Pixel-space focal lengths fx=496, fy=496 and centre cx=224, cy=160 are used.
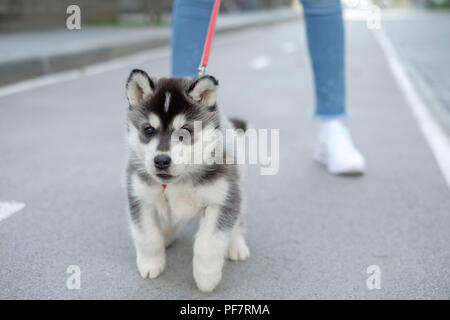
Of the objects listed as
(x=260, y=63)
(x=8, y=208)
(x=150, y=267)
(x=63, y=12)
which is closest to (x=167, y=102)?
(x=150, y=267)

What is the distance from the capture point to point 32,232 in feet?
8.95

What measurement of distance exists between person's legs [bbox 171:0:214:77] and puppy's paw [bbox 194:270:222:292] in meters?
1.51

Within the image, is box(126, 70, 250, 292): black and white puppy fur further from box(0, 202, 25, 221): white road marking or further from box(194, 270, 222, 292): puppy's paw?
box(0, 202, 25, 221): white road marking

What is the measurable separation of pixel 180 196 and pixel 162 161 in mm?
280

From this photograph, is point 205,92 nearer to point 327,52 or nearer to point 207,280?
point 207,280

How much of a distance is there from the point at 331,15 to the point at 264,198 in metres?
1.43

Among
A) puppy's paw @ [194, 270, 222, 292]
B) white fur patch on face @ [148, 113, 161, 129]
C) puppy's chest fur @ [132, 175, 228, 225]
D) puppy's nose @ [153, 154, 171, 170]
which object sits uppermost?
white fur patch on face @ [148, 113, 161, 129]

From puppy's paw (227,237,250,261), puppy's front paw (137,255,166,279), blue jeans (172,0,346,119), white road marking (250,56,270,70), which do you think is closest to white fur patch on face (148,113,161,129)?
puppy's front paw (137,255,166,279)

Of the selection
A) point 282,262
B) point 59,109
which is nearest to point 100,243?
point 282,262

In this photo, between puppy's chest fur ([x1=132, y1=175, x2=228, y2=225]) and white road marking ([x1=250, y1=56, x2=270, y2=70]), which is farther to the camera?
white road marking ([x1=250, y1=56, x2=270, y2=70])

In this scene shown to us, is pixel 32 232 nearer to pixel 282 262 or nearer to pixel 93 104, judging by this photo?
pixel 282 262

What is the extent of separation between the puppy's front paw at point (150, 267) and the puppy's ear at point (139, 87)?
0.73 m

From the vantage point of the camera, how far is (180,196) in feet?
7.32

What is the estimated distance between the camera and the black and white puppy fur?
2.12m
